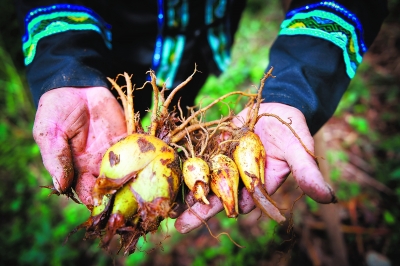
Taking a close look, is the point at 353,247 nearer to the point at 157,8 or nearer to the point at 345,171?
the point at 345,171

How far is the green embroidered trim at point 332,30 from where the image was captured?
196cm

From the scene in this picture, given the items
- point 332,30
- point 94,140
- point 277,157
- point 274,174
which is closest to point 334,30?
point 332,30

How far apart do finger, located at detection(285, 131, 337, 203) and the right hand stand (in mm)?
1269

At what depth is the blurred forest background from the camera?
121 inches

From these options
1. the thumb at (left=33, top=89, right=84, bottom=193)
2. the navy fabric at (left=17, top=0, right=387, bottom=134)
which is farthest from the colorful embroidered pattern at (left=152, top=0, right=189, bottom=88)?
the thumb at (left=33, top=89, right=84, bottom=193)

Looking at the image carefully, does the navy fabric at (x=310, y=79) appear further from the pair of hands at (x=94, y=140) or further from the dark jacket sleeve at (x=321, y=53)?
the pair of hands at (x=94, y=140)

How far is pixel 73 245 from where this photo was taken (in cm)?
346

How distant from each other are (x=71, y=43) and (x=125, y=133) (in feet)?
2.52

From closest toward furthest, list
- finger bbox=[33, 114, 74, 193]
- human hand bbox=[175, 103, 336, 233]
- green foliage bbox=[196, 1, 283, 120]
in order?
human hand bbox=[175, 103, 336, 233] < finger bbox=[33, 114, 74, 193] < green foliage bbox=[196, 1, 283, 120]

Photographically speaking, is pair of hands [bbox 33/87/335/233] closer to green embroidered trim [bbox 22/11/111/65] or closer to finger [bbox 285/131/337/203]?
finger [bbox 285/131/337/203]

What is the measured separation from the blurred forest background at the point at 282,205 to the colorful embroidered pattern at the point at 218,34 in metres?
1.32

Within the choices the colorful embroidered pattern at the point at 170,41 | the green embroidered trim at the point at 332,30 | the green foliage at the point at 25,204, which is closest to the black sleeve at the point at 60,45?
the colorful embroidered pattern at the point at 170,41

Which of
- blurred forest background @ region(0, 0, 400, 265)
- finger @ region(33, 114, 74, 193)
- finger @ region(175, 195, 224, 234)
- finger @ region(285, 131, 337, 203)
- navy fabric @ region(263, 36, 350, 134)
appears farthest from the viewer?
blurred forest background @ region(0, 0, 400, 265)

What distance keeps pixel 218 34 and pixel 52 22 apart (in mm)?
1514
